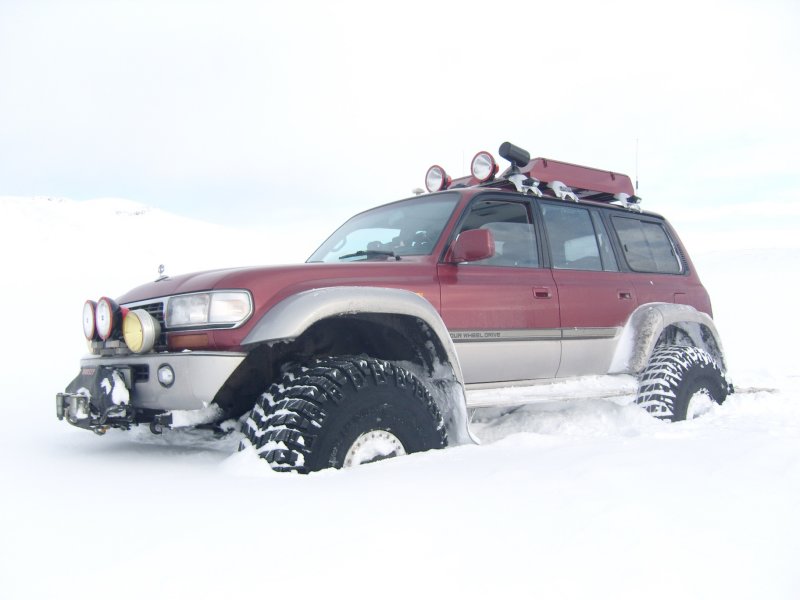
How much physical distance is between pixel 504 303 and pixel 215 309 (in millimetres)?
1776

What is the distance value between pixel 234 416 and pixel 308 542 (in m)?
1.63

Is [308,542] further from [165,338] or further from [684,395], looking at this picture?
[684,395]

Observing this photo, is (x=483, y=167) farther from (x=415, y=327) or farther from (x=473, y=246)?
(x=415, y=327)

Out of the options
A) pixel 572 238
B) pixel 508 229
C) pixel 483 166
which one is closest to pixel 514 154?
A: pixel 483 166

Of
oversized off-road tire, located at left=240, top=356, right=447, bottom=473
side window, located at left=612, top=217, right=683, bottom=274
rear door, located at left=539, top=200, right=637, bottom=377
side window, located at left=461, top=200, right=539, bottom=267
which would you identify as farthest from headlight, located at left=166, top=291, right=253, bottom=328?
side window, located at left=612, top=217, right=683, bottom=274

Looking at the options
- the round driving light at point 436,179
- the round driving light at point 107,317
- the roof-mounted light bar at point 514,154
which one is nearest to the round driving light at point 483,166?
the roof-mounted light bar at point 514,154

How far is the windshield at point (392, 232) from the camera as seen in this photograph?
161 inches

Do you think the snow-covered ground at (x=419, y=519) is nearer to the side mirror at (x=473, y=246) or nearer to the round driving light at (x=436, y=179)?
the side mirror at (x=473, y=246)

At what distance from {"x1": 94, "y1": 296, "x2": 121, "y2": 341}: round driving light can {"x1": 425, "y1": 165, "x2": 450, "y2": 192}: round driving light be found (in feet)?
8.12

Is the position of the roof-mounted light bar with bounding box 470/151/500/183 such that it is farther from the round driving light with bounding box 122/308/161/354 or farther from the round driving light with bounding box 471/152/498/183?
the round driving light with bounding box 122/308/161/354

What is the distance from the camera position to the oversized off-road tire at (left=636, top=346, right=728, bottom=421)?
468 centimetres

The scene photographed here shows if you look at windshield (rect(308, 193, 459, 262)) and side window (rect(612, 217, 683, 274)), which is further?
side window (rect(612, 217, 683, 274))

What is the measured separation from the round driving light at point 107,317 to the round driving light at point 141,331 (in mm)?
126

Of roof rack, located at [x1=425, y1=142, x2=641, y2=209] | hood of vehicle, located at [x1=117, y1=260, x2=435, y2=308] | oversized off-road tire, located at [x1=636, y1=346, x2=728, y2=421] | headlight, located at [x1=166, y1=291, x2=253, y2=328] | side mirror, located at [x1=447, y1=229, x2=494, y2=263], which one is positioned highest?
roof rack, located at [x1=425, y1=142, x2=641, y2=209]
